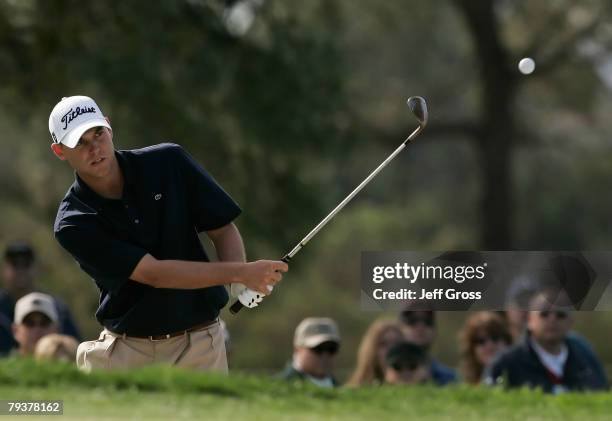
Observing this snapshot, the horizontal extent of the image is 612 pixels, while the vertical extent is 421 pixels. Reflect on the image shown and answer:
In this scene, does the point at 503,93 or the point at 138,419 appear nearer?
the point at 138,419

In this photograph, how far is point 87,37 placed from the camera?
52.2 ft

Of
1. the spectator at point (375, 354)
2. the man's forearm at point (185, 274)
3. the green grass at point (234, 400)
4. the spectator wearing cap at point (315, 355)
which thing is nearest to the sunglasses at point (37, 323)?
the spectator wearing cap at point (315, 355)

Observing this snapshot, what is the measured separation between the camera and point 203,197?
529cm

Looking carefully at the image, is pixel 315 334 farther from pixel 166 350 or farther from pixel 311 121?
pixel 311 121

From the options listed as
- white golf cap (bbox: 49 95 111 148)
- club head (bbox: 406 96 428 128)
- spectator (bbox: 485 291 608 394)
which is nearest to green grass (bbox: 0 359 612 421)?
white golf cap (bbox: 49 95 111 148)

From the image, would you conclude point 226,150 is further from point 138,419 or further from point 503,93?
point 138,419

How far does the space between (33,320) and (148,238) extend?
2.89 metres

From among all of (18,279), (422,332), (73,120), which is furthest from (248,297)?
(18,279)

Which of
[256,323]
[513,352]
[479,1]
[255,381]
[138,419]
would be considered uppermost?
[479,1]

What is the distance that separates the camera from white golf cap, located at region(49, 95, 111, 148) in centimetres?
511

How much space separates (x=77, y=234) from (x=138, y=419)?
89 centimetres

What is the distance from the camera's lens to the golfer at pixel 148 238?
508 centimetres

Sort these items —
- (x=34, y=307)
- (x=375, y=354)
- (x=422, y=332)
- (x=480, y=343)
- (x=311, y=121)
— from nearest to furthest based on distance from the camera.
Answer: (x=34, y=307) < (x=375, y=354) < (x=480, y=343) < (x=422, y=332) < (x=311, y=121)

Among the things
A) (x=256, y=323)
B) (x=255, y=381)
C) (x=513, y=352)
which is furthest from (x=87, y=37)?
(x=255, y=381)
